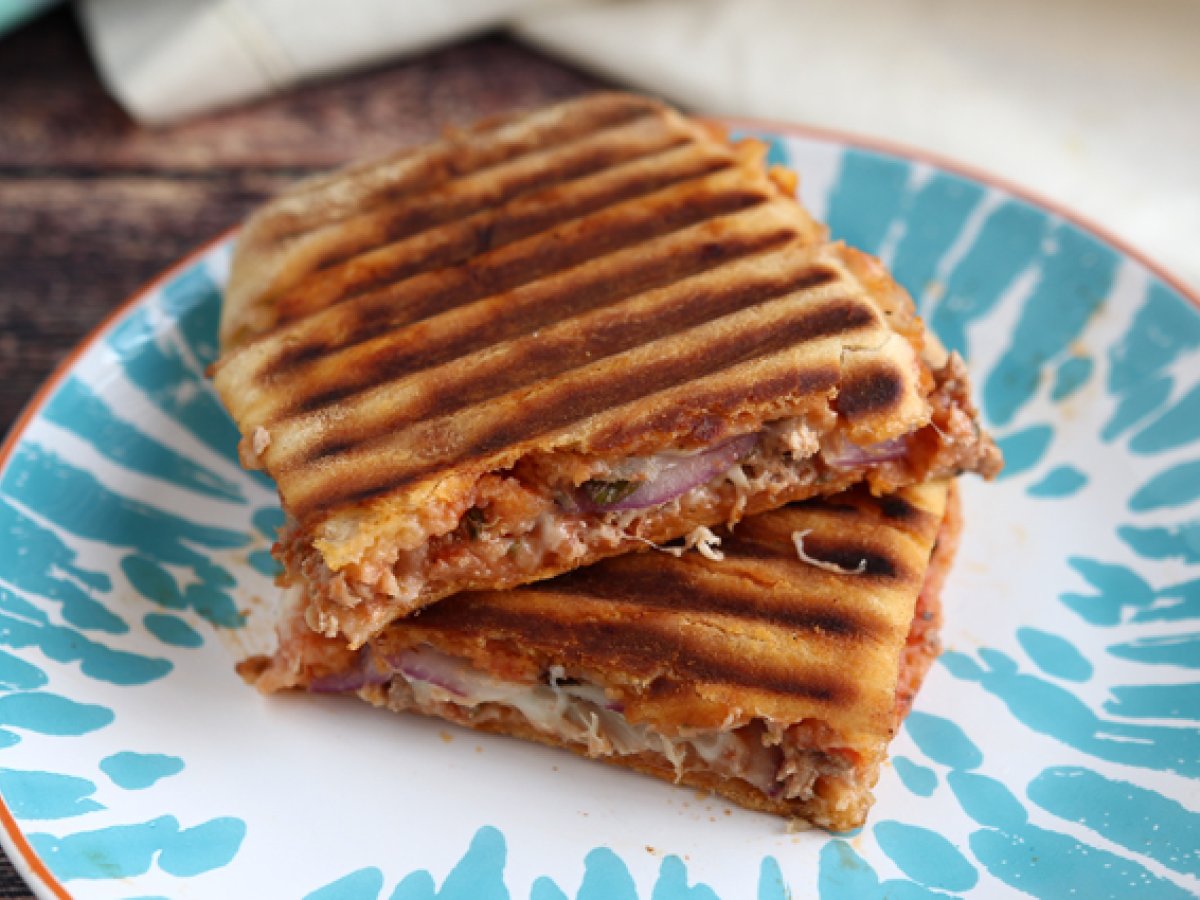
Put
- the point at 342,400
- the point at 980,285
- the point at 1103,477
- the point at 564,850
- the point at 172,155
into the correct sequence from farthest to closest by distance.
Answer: the point at 172,155, the point at 980,285, the point at 1103,477, the point at 342,400, the point at 564,850

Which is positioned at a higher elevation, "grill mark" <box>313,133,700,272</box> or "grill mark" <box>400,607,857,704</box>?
"grill mark" <box>313,133,700,272</box>

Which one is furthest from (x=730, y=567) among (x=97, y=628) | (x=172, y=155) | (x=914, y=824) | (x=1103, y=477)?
(x=172, y=155)

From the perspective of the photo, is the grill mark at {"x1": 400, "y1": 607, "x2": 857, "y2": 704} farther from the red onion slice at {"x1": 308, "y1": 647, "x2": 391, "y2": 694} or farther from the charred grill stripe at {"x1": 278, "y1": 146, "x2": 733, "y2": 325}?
the charred grill stripe at {"x1": 278, "y1": 146, "x2": 733, "y2": 325}

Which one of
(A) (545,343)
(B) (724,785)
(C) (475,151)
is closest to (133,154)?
(C) (475,151)

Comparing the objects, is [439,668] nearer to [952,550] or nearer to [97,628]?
[97,628]

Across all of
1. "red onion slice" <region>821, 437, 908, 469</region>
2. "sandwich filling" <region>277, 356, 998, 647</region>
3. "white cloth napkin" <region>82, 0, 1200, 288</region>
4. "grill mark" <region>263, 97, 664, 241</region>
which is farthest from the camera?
"white cloth napkin" <region>82, 0, 1200, 288</region>

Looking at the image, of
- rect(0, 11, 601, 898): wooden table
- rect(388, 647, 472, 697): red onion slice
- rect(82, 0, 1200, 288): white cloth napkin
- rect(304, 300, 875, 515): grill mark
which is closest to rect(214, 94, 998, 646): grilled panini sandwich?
rect(304, 300, 875, 515): grill mark

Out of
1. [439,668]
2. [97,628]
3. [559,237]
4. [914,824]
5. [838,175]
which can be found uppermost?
[838,175]
